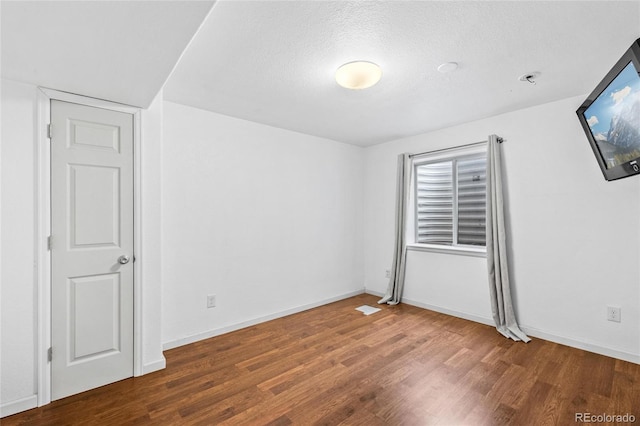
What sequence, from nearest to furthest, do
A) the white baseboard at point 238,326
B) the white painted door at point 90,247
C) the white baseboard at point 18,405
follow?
the white baseboard at point 18,405, the white painted door at point 90,247, the white baseboard at point 238,326

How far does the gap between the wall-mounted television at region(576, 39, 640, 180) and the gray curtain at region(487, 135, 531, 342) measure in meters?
0.89

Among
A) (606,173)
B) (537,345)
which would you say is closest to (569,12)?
(606,173)

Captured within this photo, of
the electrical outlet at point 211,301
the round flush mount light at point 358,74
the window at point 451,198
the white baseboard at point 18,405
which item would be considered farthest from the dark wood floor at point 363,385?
the round flush mount light at point 358,74

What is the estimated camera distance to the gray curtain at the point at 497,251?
3.10m

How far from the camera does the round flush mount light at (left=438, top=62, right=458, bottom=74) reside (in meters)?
2.16

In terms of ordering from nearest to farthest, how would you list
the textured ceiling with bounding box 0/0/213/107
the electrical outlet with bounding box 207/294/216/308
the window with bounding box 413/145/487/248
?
1. the textured ceiling with bounding box 0/0/213/107
2. the electrical outlet with bounding box 207/294/216/308
3. the window with bounding box 413/145/487/248

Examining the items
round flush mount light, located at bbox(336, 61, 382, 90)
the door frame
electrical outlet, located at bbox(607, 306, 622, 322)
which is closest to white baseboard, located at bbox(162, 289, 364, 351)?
the door frame

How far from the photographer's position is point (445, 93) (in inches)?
106

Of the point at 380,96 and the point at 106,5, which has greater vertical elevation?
the point at 380,96

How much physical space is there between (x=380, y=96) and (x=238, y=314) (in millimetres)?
2782

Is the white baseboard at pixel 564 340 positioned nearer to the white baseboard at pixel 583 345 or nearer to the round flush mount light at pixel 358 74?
the white baseboard at pixel 583 345

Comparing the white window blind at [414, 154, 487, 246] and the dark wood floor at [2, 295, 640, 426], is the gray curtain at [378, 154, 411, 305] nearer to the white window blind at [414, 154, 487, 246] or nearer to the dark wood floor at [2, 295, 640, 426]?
the white window blind at [414, 154, 487, 246]

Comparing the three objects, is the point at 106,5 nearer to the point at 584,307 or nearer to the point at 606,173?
the point at 606,173

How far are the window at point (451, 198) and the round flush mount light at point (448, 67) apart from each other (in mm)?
1661
